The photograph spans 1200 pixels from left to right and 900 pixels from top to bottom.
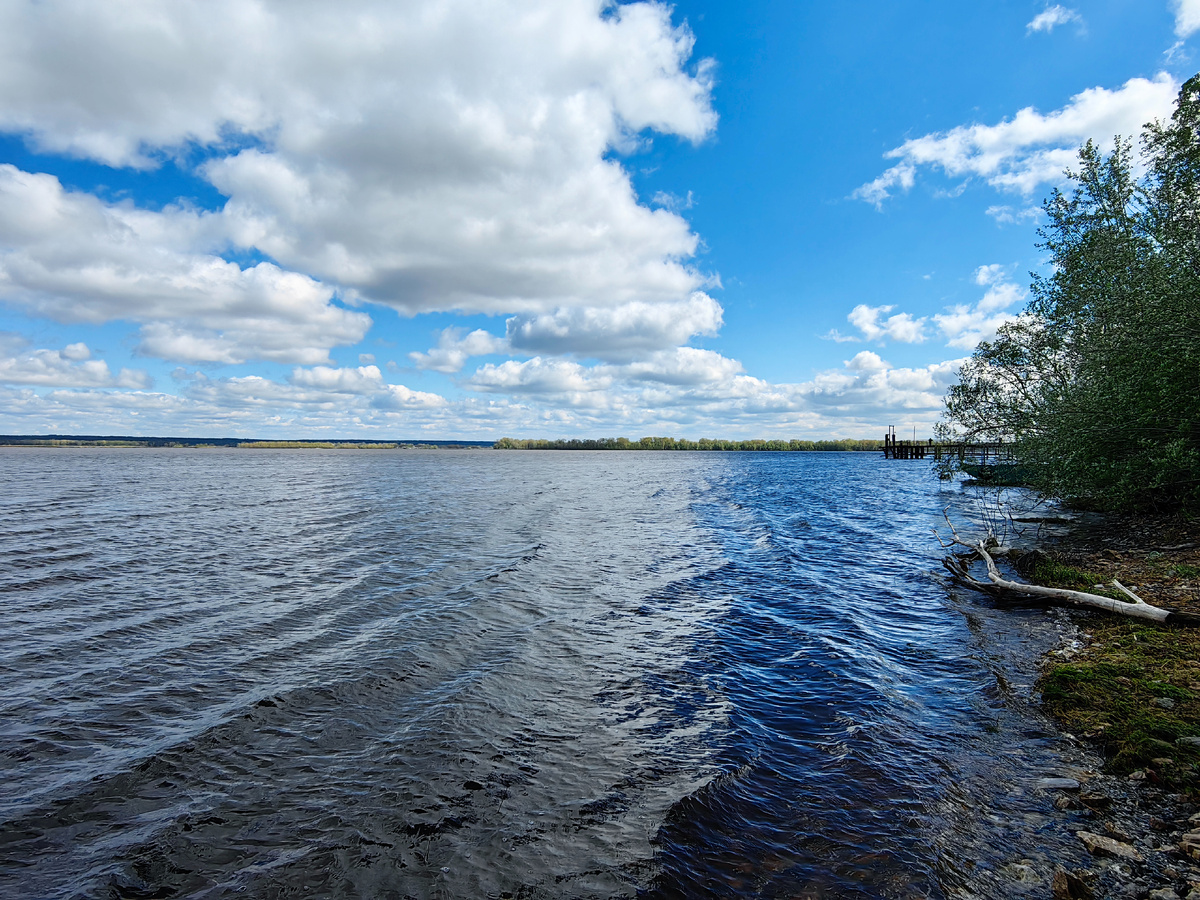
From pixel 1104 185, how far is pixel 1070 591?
22.6 m

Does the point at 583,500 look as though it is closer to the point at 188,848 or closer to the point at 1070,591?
the point at 1070,591

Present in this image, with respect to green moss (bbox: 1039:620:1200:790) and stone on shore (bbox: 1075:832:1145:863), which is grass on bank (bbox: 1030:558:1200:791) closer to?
green moss (bbox: 1039:620:1200:790)

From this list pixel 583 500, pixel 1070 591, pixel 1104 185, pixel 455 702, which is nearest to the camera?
pixel 455 702

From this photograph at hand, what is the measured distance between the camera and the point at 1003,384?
35375 mm

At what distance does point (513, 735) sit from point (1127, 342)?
2151 centimetres

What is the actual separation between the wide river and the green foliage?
7668 mm

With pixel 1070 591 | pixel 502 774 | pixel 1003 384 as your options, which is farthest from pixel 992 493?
pixel 502 774

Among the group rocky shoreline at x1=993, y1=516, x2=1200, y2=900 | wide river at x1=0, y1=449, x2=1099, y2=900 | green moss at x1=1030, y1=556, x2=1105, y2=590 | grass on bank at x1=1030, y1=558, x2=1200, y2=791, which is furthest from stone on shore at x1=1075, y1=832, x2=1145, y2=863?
green moss at x1=1030, y1=556, x2=1105, y2=590

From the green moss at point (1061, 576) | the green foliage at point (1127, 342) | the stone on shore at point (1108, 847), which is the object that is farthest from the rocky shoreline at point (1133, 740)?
the green foliage at point (1127, 342)

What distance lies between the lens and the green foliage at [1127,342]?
1641 cm

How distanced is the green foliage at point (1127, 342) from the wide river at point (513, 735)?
25.2 ft

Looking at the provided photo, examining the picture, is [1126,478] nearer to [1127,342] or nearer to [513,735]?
[1127,342]

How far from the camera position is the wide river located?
634 cm

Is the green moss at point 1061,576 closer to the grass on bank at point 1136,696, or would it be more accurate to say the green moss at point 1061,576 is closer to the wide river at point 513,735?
the wide river at point 513,735
